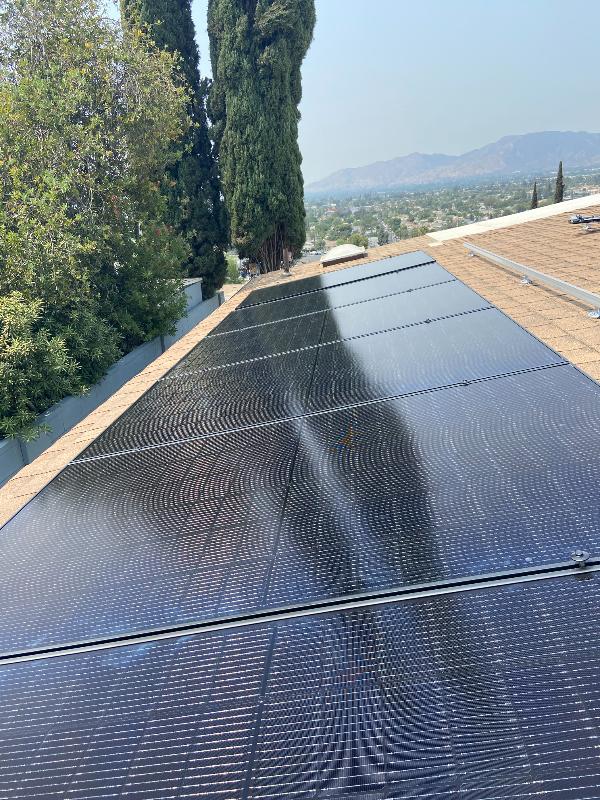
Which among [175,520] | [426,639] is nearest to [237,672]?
[426,639]

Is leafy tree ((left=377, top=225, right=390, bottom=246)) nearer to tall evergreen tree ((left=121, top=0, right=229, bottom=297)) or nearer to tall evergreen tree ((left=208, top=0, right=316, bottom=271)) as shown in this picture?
tall evergreen tree ((left=208, top=0, right=316, bottom=271))

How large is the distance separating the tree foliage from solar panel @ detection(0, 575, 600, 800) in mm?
7443

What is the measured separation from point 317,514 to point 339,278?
969 cm

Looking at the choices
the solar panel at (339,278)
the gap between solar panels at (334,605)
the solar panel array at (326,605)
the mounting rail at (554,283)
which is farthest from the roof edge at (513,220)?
the gap between solar panels at (334,605)

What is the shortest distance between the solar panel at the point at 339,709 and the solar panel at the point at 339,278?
9496mm

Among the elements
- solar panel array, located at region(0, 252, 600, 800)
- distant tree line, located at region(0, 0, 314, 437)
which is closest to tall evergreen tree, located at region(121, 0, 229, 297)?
distant tree line, located at region(0, 0, 314, 437)

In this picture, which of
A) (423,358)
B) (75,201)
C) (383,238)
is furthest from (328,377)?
(383,238)

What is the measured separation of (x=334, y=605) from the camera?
237cm

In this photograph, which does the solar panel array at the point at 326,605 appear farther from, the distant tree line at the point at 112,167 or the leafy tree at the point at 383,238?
the leafy tree at the point at 383,238

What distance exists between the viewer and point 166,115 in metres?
14.7

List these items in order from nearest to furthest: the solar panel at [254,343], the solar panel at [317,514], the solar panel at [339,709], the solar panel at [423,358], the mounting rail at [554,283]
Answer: the solar panel at [339,709] → the solar panel at [317,514] → the solar panel at [423,358] → the mounting rail at [554,283] → the solar panel at [254,343]

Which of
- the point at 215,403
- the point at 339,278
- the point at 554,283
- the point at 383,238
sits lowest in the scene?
the point at 383,238

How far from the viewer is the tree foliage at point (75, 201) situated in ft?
32.2

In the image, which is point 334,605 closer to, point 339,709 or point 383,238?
point 339,709
